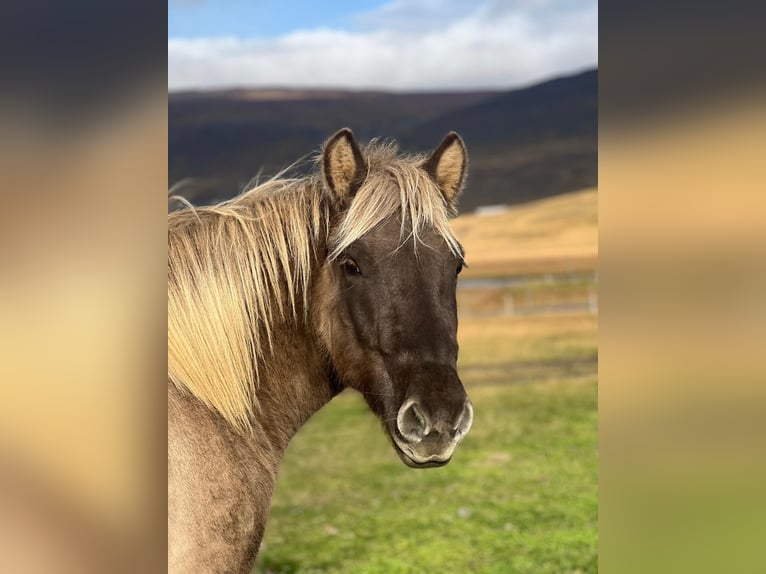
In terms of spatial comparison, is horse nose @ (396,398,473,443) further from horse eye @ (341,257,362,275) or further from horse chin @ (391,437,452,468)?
horse eye @ (341,257,362,275)

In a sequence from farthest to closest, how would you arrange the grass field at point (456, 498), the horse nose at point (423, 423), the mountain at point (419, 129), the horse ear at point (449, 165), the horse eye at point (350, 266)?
the mountain at point (419, 129), the grass field at point (456, 498), the horse ear at point (449, 165), the horse eye at point (350, 266), the horse nose at point (423, 423)

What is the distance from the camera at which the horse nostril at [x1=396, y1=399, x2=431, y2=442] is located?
240 cm

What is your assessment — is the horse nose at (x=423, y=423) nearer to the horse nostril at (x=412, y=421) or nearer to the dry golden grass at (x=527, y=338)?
the horse nostril at (x=412, y=421)

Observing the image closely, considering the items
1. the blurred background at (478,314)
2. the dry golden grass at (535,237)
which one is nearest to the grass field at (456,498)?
the blurred background at (478,314)

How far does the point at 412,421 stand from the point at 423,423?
56mm

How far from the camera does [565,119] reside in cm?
6175

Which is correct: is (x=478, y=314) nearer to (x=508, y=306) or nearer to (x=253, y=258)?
(x=508, y=306)

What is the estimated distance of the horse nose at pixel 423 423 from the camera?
237 centimetres

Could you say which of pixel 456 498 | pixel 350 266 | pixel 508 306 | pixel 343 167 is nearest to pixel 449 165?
pixel 343 167

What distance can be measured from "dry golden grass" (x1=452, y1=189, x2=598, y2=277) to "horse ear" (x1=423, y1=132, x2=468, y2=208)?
27650mm

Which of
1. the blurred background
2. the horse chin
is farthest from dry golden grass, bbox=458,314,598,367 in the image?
the horse chin
